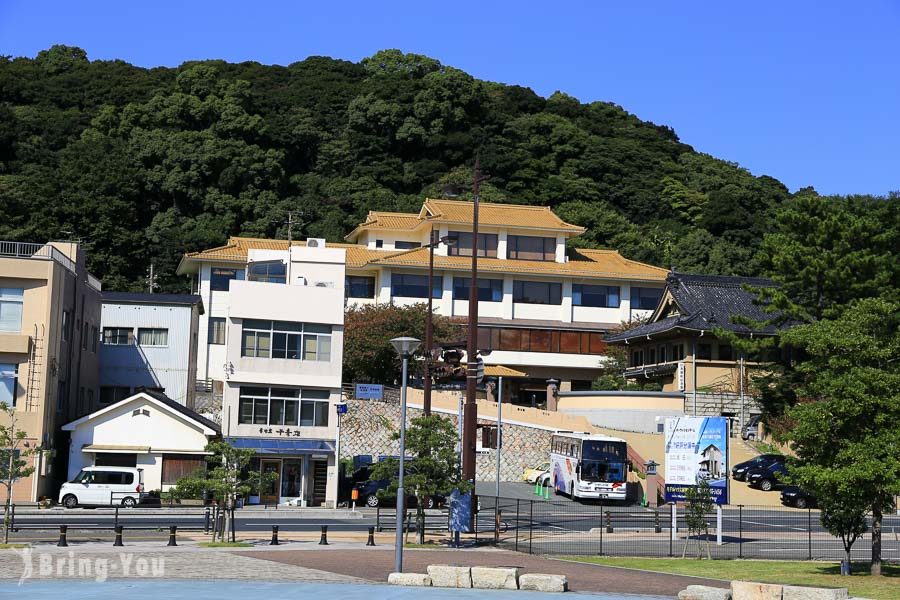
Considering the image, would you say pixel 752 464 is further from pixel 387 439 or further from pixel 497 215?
pixel 497 215

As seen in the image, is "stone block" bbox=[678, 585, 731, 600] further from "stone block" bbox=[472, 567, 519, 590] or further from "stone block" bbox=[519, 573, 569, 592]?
"stone block" bbox=[472, 567, 519, 590]

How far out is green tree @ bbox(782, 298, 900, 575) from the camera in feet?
78.8

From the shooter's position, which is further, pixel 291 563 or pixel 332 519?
pixel 332 519

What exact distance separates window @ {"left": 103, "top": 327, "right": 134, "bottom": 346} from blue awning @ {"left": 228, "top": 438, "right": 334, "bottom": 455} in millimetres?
15308

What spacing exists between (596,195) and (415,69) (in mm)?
30092

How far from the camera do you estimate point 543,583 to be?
2120cm

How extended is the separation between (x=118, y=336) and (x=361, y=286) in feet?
66.0

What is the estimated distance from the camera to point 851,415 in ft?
80.9

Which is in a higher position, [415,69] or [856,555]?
[415,69]

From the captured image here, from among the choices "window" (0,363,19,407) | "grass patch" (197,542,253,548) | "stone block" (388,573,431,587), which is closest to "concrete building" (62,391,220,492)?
"window" (0,363,19,407)

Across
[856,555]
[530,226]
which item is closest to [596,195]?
[530,226]

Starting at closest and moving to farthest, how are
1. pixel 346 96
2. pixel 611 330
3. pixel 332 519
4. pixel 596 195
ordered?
pixel 332 519
pixel 611 330
pixel 596 195
pixel 346 96

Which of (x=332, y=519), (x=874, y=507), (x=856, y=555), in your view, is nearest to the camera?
(x=874, y=507)

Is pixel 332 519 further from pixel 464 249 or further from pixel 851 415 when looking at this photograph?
pixel 464 249
